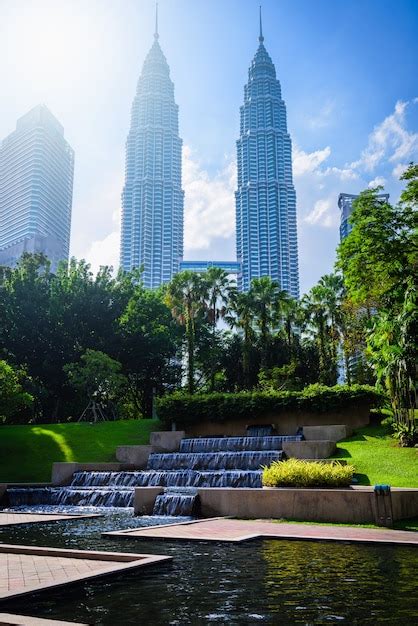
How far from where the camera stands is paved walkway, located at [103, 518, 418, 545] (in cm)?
1109

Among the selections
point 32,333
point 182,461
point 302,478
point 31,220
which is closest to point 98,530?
point 302,478

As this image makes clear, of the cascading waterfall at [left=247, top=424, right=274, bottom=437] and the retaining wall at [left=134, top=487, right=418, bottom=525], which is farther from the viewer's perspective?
the cascading waterfall at [left=247, top=424, right=274, bottom=437]

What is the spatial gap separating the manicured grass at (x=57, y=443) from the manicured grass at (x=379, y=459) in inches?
506

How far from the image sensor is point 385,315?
25.8m

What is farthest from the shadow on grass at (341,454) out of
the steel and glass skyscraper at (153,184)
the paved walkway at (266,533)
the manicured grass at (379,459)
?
the steel and glass skyscraper at (153,184)

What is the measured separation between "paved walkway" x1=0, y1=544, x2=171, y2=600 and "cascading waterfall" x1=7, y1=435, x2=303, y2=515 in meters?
7.48

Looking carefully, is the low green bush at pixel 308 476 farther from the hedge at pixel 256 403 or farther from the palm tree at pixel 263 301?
the palm tree at pixel 263 301

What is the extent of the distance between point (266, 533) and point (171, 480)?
9.90 meters

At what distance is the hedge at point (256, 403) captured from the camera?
30.9 metres

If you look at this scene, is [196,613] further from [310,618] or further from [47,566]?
[47,566]

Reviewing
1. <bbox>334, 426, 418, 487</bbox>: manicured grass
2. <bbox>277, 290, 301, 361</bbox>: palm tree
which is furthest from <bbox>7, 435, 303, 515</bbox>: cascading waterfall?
<bbox>277, 290, 301, 361</bbox>: palm tree

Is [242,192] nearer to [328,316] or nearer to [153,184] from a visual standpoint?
[153,184]

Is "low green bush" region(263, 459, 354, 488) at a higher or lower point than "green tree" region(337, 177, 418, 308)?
lower

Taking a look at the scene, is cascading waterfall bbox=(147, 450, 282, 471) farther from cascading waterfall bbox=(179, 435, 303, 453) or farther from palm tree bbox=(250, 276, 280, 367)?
palm tree bbox=(250, 276, 280, 367)
